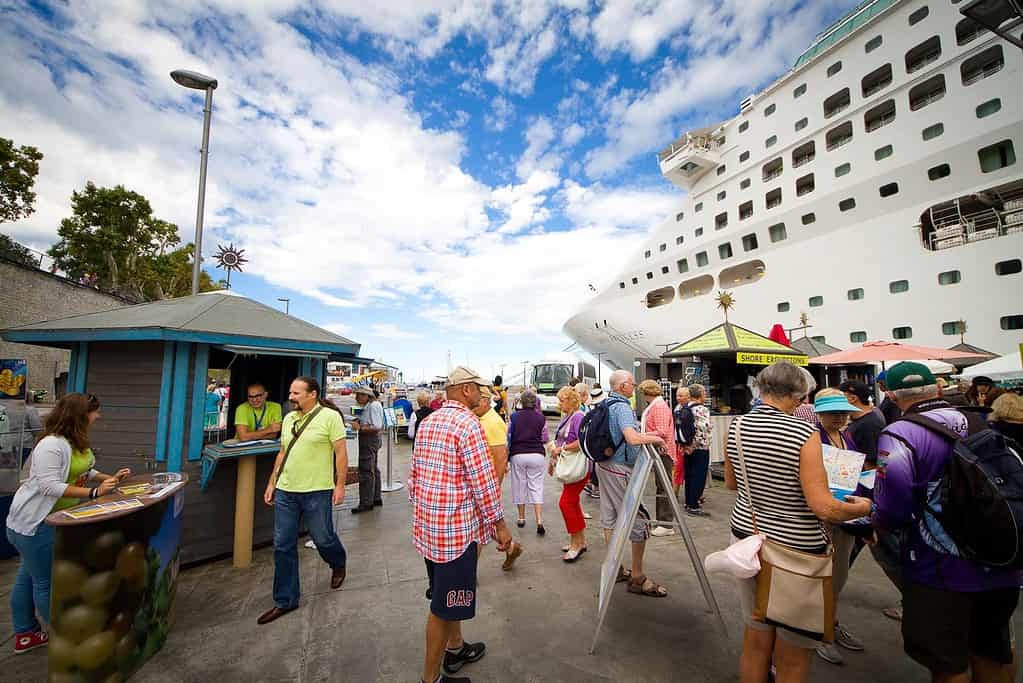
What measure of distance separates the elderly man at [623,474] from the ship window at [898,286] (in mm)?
19562

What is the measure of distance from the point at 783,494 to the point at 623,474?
5.80ft

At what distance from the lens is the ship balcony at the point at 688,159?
25.0m

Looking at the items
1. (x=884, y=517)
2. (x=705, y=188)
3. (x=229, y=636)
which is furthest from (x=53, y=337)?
(x=705, y=188)

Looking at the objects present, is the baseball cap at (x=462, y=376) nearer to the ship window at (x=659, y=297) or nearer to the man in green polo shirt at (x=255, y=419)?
the man in green polo shirt at (x=255, y=419)

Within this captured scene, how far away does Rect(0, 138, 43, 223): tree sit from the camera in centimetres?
1603

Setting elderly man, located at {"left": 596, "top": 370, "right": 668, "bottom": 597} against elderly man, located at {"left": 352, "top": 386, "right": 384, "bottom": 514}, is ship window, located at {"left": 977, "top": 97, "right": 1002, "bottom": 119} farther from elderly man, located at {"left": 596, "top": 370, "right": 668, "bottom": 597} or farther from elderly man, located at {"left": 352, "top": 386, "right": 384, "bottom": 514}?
elderly man, located at {"left": 352, "top": 386, "right": 384, "bottom": 514}

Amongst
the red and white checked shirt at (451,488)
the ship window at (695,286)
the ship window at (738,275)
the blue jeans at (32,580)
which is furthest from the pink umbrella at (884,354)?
the ship window at (695,286)

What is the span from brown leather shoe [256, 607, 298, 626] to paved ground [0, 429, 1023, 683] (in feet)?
0.20

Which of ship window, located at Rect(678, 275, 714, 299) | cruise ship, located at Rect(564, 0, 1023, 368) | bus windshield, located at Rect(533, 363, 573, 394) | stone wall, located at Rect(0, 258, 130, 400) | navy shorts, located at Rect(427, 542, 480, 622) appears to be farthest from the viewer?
ship window, located at Rect(678, 275, 714, 299)

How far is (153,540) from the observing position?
2609 millimetres

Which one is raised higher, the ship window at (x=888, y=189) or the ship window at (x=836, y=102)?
the ship window at (x=836, y=102)

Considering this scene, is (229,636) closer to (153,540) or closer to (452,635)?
(153,540)

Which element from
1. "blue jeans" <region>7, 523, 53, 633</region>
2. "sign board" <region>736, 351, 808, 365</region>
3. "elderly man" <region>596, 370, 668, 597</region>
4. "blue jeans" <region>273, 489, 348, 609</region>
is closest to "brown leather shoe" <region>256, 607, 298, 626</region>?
"blue jeans" <region>273, 489, 348, 609</region>

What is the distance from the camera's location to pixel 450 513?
2244 mm
